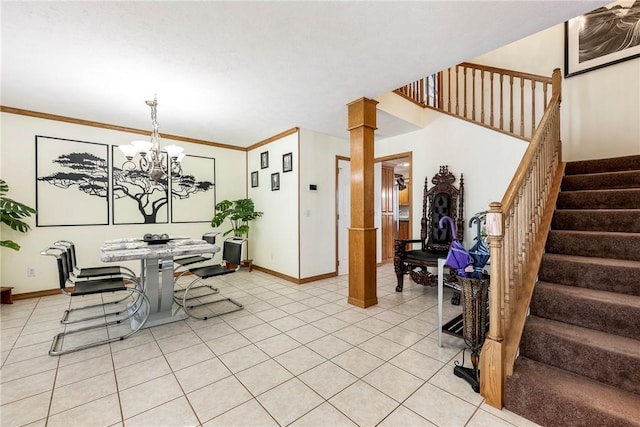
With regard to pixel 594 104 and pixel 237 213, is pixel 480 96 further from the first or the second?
pixel 237 213

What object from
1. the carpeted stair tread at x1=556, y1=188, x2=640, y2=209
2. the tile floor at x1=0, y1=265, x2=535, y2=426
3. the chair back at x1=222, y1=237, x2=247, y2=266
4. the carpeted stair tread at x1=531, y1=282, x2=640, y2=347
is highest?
the carpeted stair tread at x1=556, y1=188, x2=640, y2=209

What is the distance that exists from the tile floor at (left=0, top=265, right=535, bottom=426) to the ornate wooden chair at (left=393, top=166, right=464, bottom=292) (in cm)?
74

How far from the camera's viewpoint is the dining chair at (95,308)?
7.89 feet

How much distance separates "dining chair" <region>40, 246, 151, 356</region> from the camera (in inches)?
94.7

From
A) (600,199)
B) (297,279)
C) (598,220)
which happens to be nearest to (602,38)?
(600,199)

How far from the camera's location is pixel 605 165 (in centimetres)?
298

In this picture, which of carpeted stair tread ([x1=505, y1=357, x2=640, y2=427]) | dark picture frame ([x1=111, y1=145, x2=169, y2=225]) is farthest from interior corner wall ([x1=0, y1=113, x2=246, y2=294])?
carpeted stair tread ([x1=505, y1=357, x2=640, y2=427])

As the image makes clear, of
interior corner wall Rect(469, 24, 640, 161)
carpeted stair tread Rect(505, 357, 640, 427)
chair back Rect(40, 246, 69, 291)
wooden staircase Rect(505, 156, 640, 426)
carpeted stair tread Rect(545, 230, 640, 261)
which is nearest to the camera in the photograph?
carpeted stair tread Rect(505, 357, 640, 427)

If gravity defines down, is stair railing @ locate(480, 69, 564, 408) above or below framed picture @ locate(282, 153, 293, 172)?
below

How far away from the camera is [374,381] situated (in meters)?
1.88

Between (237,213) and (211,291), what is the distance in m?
1.65

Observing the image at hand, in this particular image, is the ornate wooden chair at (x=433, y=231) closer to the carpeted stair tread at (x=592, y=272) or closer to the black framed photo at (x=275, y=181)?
the carpeted stair tread at (x=592, y=272)

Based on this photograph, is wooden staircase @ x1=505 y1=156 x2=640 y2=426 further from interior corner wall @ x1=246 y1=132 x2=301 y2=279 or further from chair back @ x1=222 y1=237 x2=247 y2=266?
interior corner wall @ x1=246 y1=132 x2=301 y2=279

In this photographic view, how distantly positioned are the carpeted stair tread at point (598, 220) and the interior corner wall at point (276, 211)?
10.6 ft
